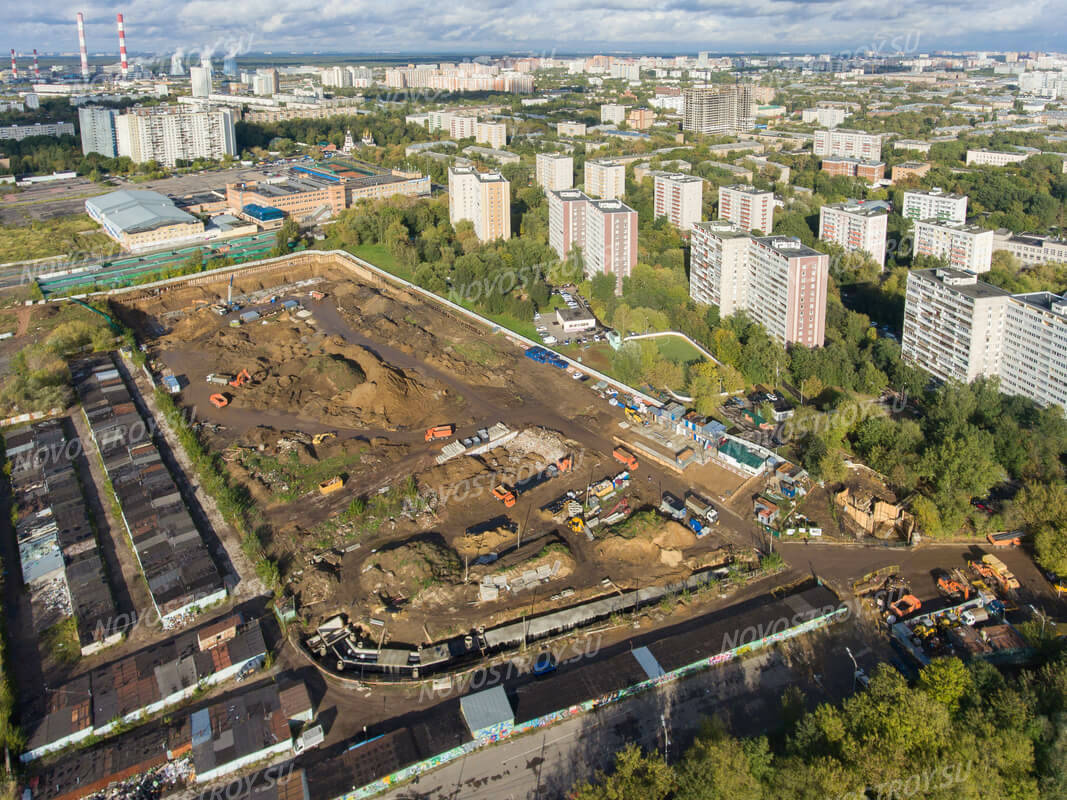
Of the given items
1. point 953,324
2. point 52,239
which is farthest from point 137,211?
point 953,324

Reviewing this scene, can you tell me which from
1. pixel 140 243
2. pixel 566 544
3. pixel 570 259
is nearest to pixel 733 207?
pixel 570 259

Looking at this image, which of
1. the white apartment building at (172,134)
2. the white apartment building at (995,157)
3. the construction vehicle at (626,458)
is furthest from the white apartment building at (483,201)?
the white apartment building at (995,157)

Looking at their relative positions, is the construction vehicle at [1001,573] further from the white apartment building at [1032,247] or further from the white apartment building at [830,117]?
the white apartment building at [830,117]

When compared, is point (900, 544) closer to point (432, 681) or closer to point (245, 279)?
point (432, 681)

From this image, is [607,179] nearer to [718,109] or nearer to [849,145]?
[849,145]

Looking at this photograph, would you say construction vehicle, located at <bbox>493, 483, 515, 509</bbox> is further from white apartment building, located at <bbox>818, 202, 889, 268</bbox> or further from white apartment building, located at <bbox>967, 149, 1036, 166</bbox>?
white apartment building, located at <bbox>967, 149, 1036, 166</bbox>

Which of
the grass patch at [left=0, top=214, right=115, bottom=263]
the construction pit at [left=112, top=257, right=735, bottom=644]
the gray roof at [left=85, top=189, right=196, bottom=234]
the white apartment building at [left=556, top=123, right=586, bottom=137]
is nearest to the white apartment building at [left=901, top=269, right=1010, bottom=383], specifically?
the construction pit at [left=112, top=257, right=735, bottom=644]
